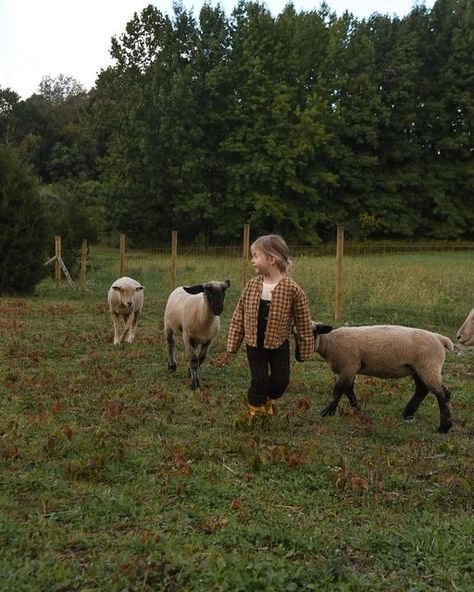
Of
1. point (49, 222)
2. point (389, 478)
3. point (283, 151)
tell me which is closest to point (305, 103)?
point (283, 151)

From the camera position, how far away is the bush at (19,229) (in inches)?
823

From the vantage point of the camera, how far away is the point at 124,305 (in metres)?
11.5

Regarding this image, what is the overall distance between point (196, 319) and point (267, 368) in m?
2.73

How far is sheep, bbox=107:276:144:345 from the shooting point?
11.5 meters

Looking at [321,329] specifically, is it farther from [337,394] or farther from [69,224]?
[69,224]

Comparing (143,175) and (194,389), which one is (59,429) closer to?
(194,389)

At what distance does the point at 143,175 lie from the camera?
46.9 metres

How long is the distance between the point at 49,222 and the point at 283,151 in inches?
1061

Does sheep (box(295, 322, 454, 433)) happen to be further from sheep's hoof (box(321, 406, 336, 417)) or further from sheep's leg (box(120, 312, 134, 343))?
sheep's leg (box(120, 312, 134, 343))

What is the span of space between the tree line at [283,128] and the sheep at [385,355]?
37.9m

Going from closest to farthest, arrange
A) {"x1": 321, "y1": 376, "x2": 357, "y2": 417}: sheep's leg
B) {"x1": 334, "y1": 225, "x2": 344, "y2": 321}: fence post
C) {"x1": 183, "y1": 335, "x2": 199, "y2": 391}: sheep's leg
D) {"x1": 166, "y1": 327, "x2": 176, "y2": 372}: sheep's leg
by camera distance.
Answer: {"x1": 321, "y1": 376, "x2": 357, "y2": 417}: sheep's leg < {"x1": 183, "y1": 335, "x2": 199, "y2": 391}: sheep's leg < {"x1": 166, "y1": 327, "x2": 176, "y2": 372}: sheep's leg < {"x1": 334, "y1": 225, "x2": 344, "y2": 321}: fence post

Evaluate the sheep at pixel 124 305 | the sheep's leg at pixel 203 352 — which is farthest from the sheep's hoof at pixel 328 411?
the sheep at pixel 124 305

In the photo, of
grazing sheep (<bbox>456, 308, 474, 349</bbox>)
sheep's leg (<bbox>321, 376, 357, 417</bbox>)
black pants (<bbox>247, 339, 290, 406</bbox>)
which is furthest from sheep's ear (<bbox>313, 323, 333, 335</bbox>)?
grazing sheep (<bbox>456, 308, 474, 349</bbox>)

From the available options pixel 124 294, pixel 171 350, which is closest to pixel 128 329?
pixel 124 294
